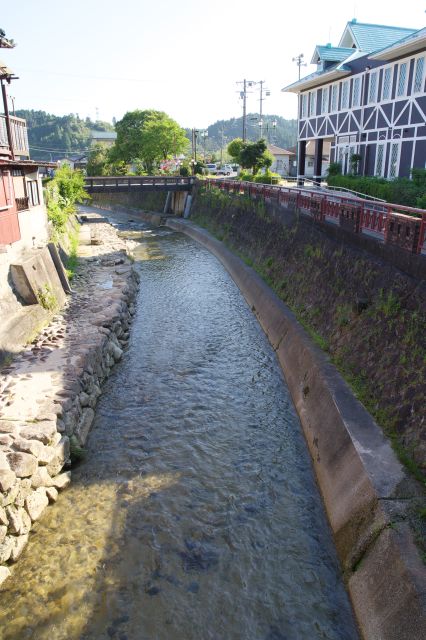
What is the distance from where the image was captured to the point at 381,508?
6371 mm

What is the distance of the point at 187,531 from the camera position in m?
7.87

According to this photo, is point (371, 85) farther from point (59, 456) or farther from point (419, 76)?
point (59, 456)

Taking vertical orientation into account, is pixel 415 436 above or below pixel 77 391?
above

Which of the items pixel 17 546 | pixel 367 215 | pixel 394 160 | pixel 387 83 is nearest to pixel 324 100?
pixel 387 83

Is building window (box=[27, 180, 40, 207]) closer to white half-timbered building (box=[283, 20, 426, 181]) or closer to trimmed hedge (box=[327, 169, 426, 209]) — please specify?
trimmed hedge (box=[327, 169, 426, 209])

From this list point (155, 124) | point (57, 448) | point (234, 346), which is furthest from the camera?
point (155, 124)

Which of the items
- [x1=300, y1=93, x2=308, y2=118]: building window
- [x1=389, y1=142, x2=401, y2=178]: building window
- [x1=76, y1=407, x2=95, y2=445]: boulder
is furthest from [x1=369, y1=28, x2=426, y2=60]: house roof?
[x1=76, y1=407, x2=95, y2=445]: boulder

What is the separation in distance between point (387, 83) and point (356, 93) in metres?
3.96

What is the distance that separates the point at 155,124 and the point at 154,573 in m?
60.2

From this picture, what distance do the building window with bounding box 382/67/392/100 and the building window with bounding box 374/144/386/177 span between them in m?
2.79

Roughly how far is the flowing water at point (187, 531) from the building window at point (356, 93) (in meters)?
25.2

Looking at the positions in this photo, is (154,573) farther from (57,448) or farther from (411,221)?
(411,221)

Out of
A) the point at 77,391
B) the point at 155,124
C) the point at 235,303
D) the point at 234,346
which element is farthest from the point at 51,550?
the point at 155,124

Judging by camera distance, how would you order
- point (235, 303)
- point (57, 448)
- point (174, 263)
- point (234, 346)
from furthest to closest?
point (174, 263)
point (235, 303)
point (234, 346)
point (57, 448)
